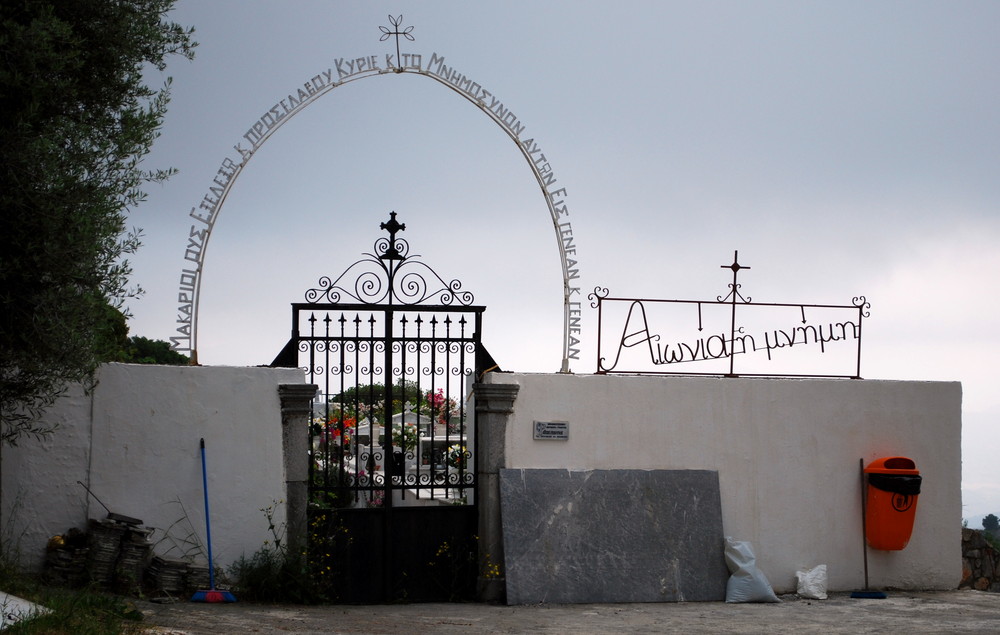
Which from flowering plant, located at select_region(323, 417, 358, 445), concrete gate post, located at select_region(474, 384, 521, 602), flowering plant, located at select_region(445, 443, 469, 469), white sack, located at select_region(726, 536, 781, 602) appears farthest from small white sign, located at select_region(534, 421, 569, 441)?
white sack, located at select_region(726, 536, 781, 602)

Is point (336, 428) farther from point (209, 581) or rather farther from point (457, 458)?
point (209, 581)

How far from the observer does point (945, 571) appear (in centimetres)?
1052

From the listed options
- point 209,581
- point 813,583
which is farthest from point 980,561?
point 209,581

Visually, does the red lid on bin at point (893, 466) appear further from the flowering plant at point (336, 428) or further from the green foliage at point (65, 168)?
the green foliage at point (65, 168)

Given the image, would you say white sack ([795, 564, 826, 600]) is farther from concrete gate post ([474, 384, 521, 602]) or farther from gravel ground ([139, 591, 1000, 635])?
concrete gate post ([474, 384, 521, 602])

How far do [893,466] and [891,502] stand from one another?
14.5 inches

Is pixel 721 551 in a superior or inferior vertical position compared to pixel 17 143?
inferior

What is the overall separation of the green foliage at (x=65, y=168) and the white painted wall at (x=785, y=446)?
367cm

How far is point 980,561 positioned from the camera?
11336mm

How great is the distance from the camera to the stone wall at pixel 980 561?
11.2 meters

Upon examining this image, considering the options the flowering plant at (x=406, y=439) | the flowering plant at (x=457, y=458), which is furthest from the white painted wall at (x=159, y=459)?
the flowering plant at (x=457, y=458)

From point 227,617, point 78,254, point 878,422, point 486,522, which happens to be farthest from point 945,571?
point 78,254

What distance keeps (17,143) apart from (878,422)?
835 centimetres

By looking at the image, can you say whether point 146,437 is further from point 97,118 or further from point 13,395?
point 97,118
